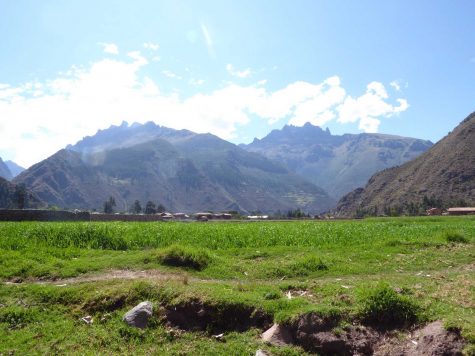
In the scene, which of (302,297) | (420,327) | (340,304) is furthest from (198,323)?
(420,327)

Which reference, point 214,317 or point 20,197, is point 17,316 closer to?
point 214,317

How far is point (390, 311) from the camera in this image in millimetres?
9859

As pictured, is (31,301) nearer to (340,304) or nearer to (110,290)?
(110,290)

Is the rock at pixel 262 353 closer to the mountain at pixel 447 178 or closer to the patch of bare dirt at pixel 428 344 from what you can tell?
the patch of bare dirt at pixel 428 344

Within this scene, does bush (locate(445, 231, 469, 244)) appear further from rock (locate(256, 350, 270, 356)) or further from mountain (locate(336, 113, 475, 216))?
mountain (locate(336, 113, 475, 216))

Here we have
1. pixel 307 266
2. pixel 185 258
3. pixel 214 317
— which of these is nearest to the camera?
pixel 214 317

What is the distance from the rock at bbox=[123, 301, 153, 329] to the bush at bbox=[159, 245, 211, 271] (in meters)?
5.07

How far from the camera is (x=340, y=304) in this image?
1040cm

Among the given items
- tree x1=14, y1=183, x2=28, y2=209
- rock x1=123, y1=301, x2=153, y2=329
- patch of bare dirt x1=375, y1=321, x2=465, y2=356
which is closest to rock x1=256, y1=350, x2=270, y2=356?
patch of bare dirt x1=375, y1=321, x2=465, y2=356

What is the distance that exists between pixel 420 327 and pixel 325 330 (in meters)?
2.21

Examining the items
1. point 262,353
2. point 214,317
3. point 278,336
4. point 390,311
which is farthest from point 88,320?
point 390,311

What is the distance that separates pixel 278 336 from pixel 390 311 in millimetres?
2800

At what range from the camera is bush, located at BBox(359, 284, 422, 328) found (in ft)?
32.0

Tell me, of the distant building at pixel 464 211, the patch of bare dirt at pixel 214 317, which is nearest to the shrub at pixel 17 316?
the patch of bare dirt at pixel 214 317
